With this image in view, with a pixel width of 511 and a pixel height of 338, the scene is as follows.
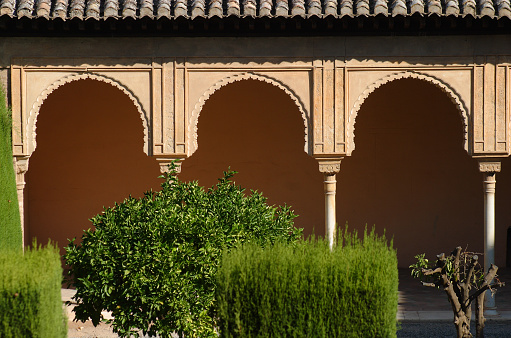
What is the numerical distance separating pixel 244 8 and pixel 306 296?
18.0 ft

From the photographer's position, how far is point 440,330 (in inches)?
447

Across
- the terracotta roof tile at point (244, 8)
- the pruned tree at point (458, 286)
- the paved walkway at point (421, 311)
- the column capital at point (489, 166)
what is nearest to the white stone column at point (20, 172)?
the paved walkway at point (421, 311)

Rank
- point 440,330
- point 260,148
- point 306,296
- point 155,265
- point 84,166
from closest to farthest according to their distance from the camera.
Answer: point 306,296, point 155,265, point 440,330, point 84,166, point 260,148

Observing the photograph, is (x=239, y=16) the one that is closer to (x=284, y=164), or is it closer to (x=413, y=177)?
(x=284, y=164)

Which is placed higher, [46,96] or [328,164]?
[46,96]

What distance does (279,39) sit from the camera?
40.4 feet

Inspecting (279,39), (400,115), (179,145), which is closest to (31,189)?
(179,145)

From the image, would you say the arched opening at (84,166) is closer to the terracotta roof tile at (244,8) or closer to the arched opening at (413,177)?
the terracotta roof tile at (244,8)

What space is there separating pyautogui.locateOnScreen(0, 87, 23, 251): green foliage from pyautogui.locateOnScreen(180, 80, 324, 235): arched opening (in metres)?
4.63

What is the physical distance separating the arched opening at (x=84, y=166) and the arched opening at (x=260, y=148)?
1.05m

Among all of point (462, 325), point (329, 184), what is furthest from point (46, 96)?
point (462, 325)

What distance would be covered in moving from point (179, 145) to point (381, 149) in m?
4.72

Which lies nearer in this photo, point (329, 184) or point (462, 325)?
point (462, 325)

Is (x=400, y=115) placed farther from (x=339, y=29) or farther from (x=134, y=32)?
(x=134, y=32)
